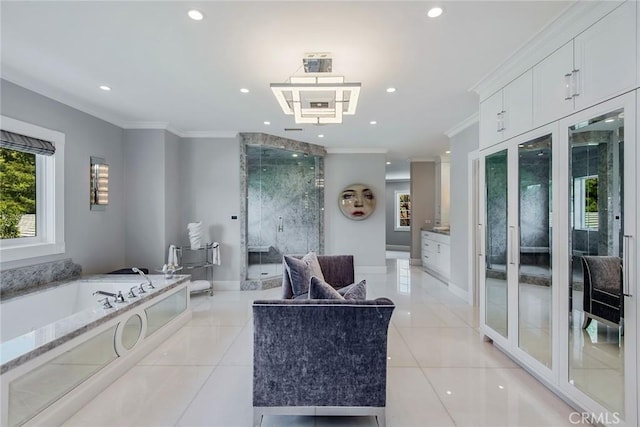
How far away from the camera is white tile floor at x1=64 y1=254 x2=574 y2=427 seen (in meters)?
2.01

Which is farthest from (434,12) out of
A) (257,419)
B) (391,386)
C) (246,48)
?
(257,419)

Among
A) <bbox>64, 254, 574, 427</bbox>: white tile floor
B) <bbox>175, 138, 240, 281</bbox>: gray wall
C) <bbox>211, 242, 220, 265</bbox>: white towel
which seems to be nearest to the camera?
<bbox>64, 254, 574, 427</bbox>: white tile floor

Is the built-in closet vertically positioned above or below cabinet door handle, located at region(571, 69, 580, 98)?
below

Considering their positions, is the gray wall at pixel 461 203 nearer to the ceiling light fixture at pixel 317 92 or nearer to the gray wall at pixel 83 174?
the ceiling light fixture at pixel 317 92

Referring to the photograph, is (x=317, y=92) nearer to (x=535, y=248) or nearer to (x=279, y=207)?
(x=535, y=248)

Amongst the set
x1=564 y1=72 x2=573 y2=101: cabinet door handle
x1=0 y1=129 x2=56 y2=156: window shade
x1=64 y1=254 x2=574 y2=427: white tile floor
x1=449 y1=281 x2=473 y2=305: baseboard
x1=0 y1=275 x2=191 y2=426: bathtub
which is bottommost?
x1=64 y1=254 x2=574 y2=427: white tile floor

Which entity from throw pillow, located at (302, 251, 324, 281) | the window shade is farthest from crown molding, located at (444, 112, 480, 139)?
the window shade

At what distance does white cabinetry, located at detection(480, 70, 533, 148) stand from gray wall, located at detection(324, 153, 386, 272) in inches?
137

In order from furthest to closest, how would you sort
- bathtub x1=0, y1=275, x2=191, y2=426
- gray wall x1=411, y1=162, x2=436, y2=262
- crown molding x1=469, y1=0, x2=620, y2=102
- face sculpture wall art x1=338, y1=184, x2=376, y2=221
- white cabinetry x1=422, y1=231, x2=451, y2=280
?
1. gray wall x1=411, y1=162, x2=436, y2=262
2. face sculpture wall art x1=338, y1=184, x2=376, y2=221
3. white cabinetry x1=422, y1=231, x2=451, y2=280
4. crown molding x1=469, y1=0, x2=620, y2=102
5. bathtub x1=0, y1=275, x2=191, y2=426

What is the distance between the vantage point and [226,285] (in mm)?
5375

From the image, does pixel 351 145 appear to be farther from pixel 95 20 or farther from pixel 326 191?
pixel 95 20

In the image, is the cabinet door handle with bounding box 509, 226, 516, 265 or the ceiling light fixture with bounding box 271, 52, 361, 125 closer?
the ceiling light fixture with bounding box 271, 52, 361, 125

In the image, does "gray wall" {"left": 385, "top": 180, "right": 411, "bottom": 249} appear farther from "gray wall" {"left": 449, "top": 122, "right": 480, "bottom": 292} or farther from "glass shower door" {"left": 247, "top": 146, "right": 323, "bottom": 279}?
"gray wall" {"left": 449, "top": 122, "right": 480, "bottom": 292}

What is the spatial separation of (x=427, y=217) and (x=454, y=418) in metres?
6.56
